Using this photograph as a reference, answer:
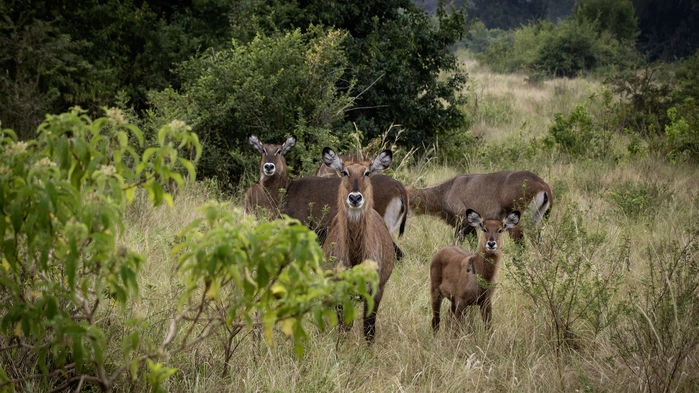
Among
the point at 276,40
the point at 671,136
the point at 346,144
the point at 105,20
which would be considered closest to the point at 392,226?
the point at 346,144

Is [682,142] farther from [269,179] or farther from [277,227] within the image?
[277,227]

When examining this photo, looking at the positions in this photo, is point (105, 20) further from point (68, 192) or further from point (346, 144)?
point (68, 192)

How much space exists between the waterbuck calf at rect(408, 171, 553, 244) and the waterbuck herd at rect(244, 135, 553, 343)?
11 mm

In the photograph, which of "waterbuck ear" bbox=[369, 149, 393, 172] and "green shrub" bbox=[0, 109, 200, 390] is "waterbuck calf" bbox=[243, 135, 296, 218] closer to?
"waterbuck ear" bbox=[369, 149, 393, 172]

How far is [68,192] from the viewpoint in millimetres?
2119

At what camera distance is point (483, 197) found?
8.01 metres

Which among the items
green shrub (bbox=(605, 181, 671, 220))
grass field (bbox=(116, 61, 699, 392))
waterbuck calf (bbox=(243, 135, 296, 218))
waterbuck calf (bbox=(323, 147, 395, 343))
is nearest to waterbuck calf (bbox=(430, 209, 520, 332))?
grass field (bbox=(116, 61, 699, 392))

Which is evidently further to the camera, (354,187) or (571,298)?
(354,187)

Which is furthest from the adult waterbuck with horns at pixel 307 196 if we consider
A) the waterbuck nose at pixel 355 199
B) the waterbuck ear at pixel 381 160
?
the waterbuck nose at pixel 355 199

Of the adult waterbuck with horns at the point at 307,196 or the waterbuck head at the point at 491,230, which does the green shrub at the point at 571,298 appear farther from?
the adult waterbuck with horns at the point at 307,196

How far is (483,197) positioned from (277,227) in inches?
234

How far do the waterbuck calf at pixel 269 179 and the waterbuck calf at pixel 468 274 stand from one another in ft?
8.73

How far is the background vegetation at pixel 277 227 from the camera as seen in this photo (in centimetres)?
227

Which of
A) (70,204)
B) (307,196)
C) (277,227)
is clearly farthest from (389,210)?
(70,204)
